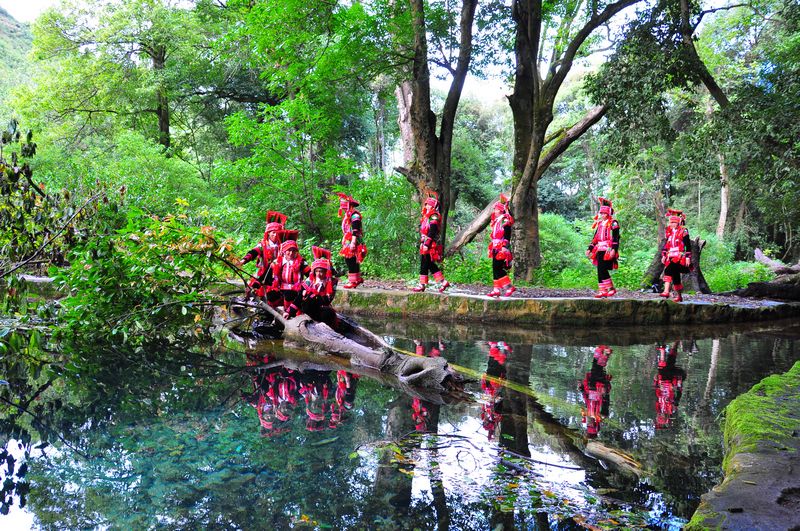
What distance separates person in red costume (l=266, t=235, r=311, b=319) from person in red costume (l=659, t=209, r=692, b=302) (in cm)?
801

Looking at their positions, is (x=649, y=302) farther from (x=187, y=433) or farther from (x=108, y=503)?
(x=108, y=503)

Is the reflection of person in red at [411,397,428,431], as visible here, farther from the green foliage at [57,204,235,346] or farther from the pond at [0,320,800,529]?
the green foliage at [57,204,235,346]

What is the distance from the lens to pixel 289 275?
7.14m

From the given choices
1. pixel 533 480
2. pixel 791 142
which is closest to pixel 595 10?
pixel 791 142

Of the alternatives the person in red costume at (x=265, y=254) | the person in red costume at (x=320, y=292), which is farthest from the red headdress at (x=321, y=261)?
the person in red costume at (x=265, y=254)

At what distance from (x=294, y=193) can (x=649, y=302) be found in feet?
31.5

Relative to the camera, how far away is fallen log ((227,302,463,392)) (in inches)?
206

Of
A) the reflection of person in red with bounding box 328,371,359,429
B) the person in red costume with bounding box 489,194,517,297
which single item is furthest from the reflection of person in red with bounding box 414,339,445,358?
Answer: the person in red costume with bounding box 489,194,517,297

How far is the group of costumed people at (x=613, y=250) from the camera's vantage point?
11094 millimetres

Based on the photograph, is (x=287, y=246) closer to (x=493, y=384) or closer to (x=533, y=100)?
(x=493, y=384)

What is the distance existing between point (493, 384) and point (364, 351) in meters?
1.44

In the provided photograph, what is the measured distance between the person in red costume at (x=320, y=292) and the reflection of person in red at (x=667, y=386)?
145 inches

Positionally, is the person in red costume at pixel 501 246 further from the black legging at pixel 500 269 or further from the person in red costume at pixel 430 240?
the person in red costume at pixel 430 240

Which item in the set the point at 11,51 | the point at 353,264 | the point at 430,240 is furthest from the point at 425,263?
the point at 11,51
